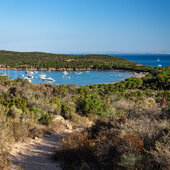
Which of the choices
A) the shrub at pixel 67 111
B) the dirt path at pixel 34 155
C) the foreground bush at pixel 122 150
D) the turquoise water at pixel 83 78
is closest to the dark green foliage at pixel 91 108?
the shrub at pixel 67 111

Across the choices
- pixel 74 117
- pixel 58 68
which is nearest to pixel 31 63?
pixel 58 68

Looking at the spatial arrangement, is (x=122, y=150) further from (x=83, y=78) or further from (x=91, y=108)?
(x=83, y=78)

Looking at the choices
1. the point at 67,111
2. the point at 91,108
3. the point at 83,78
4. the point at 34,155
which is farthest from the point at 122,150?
the point at 83,78

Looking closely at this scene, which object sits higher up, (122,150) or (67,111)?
(122,150)

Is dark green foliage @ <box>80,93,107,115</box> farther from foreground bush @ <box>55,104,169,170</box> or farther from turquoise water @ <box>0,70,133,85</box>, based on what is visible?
turquoise water @ <box>0,70,133,85</box>

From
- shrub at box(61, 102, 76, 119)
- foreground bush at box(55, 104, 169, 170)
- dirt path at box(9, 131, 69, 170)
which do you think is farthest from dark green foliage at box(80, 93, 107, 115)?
foreground bush at box(55, 104, 169, 170)

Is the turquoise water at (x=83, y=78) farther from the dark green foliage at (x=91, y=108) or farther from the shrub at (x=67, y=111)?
the shrub at (x=67, y=111)

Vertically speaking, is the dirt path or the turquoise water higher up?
the dirt path

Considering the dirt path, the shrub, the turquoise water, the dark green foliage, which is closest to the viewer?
the dirt path
